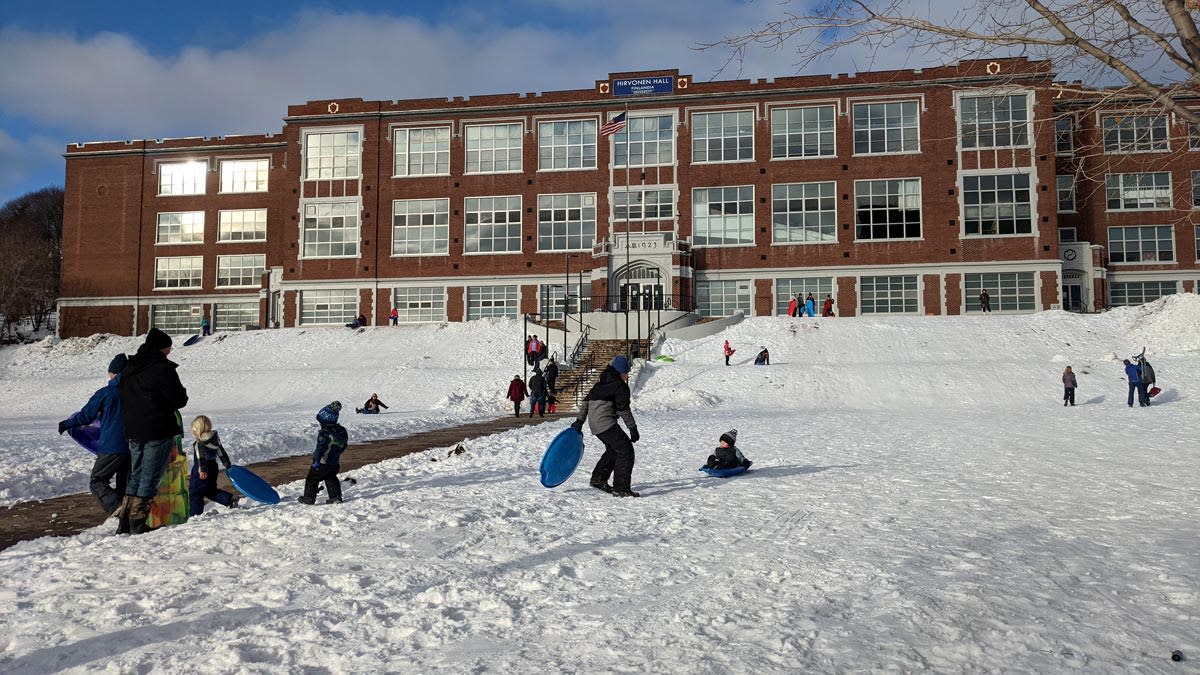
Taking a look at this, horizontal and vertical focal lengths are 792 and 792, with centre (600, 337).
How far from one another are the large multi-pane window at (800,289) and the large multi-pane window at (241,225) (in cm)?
3490

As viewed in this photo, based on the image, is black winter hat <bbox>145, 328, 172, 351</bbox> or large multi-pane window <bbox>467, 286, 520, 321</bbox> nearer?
black winter hat <bbox>145, 328, 172, 351</bbox>

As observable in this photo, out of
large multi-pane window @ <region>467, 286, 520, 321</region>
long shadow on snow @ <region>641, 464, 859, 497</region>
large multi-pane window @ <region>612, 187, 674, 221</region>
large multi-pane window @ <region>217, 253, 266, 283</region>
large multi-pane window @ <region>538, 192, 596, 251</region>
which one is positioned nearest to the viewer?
long shadow on snow @ <region>641, 464, 859, 497</region>

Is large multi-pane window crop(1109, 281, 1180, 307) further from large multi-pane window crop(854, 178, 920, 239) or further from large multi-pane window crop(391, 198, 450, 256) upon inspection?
large multi-pane window crop(391, 198, 450, 256)

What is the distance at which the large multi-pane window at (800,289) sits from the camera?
143ft

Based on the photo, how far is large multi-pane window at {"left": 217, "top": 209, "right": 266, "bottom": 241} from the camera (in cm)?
5441

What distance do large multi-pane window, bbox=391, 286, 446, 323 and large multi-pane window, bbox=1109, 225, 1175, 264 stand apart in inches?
1541

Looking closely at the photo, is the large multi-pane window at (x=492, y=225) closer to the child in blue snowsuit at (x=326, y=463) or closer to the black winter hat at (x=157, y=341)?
the child in blue snowsuit at (x=326, y=463)

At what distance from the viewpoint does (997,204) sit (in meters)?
42.6

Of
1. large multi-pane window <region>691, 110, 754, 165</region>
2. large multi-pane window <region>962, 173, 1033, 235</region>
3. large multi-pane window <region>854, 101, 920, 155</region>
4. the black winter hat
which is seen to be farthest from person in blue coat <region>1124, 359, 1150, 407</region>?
large multi-pane window <region>691, 110, 754, 165</region>

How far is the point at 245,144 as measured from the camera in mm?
54375

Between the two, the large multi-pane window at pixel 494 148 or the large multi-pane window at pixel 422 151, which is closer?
the large multi-pane window at pixel 494 148

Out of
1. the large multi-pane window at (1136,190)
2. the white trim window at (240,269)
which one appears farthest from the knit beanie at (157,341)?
the white trim window at (240,269)

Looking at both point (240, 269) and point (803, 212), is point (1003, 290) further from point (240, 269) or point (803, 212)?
point (240, 269)

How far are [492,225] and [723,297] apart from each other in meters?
14.2
